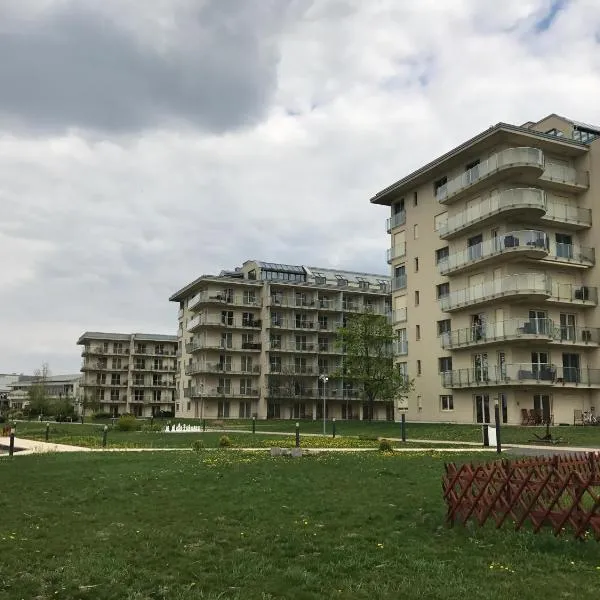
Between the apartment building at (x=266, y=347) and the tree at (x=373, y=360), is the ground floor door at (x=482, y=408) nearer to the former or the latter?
the tree at (x=373, y=360)

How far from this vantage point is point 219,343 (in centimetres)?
8200

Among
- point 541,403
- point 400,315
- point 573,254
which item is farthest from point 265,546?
point 400,315

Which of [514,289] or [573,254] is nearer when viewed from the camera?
[514,289]

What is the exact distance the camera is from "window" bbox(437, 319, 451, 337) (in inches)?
1989

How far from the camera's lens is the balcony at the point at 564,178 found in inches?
1789

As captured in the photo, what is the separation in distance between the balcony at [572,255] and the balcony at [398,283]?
1419 centimetres

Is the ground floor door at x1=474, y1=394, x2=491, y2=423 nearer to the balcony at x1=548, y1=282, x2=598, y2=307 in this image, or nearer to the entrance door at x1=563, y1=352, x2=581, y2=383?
the entrance door at x1=563, y1=352, x2=581, y2=383

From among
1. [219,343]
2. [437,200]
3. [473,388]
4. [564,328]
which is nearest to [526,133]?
[437,200]

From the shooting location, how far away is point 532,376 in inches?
1666

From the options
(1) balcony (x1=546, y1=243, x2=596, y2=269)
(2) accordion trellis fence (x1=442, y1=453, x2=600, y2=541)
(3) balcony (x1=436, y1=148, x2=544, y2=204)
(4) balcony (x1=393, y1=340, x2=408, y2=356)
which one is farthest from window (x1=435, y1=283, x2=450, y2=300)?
(2) accordion trellis fence (x1=442, y1=453, x2=600, y2=541)

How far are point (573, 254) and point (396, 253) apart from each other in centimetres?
1615

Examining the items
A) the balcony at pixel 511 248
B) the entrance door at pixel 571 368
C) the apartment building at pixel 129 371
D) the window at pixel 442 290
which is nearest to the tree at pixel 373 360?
the window at pixel 442 290

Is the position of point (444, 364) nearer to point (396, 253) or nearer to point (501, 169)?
point (396, 253)

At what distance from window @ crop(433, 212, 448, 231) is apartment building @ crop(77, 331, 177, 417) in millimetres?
79365
